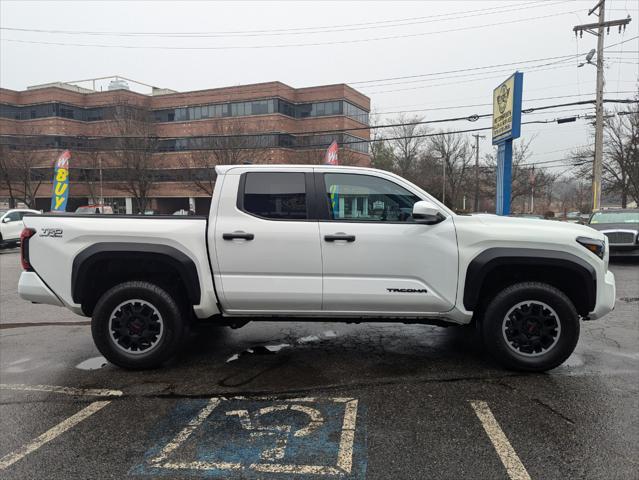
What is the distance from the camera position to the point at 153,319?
438cm

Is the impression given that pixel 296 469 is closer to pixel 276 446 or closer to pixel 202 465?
pixel 276 446

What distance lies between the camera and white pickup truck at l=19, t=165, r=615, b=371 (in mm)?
4125

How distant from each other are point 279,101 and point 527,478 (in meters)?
52.8

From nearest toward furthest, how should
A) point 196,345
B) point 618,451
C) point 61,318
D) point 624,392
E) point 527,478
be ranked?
1. point 527,478
2. point 618,451
3. point 624,392
4. point 196,345
5. point 61,318

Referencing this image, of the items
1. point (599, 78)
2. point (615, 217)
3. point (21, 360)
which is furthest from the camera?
point (599, 78)

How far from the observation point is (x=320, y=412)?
137 inches

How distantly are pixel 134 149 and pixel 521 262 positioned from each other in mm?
41536

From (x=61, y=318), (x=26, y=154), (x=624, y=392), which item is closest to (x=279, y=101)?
(x=26, y=154)

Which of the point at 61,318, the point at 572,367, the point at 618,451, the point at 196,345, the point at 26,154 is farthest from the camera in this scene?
the point at 26,154

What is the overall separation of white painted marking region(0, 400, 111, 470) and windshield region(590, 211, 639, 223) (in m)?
15.1

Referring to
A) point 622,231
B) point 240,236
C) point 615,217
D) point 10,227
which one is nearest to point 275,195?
point 240,236

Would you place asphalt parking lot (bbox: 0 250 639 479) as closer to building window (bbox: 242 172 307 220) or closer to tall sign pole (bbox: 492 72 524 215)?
building window (bbox: 242 172 307 220)

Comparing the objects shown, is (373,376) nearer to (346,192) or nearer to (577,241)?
(346,192)

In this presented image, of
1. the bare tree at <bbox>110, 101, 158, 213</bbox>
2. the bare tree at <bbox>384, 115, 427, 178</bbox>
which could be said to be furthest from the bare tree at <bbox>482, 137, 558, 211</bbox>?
the bare tree at <bbox>110, 101, 158, 213</bbox>
